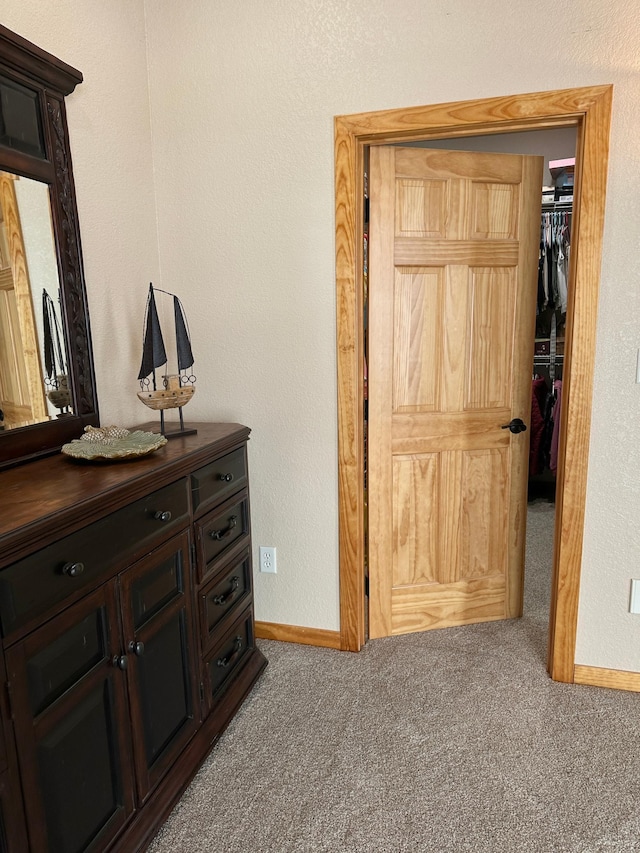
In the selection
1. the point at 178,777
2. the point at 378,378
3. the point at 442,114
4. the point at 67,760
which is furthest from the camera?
the point at 378,378

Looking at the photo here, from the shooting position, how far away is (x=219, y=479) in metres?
1.94

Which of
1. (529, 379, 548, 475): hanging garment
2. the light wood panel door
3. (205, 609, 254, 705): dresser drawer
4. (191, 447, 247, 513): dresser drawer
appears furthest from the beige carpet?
(529, 379, 548, 475): hanging garment

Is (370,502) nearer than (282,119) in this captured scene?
No

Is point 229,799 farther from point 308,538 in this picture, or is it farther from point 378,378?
point 378,378

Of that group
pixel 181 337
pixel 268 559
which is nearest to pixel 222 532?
pixel 268 559

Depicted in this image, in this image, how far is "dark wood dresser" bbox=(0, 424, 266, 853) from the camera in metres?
1.11

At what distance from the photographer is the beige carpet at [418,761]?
156cm

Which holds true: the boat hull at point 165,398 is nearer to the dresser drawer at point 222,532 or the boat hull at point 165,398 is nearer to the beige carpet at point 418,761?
the dresser drawer at point 222,532

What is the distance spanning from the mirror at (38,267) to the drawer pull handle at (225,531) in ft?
1.90

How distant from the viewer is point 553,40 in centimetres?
188

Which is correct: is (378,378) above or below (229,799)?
above

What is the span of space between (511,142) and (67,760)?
15.1 feet

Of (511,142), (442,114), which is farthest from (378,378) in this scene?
→ (511,142)

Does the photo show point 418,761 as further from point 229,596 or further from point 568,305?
point 568,305
